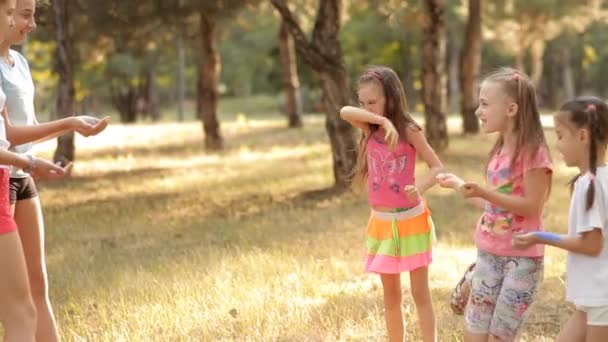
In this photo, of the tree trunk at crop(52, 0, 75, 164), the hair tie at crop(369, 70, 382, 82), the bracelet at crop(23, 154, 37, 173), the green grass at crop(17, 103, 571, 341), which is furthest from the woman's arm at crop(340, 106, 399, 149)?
the tree trunk at crop(52, 0, 75, 164)

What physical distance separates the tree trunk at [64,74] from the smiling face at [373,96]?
10.8 m

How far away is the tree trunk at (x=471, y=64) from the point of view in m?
24.3

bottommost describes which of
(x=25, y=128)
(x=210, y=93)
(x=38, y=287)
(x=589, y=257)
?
(x=210, y=93)

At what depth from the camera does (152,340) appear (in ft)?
20.2

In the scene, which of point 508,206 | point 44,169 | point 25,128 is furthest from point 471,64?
point 44,169

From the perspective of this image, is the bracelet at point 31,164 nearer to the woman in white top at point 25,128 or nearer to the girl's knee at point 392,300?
the woman in white top at point 25,128

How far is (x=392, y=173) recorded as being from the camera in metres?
5.35

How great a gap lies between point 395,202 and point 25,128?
205 centimetres

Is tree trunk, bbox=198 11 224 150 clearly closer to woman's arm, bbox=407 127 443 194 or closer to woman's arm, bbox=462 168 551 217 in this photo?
woman's arm, bbox=407 127 443 194

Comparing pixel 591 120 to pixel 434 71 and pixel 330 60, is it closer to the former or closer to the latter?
pixel 330 60

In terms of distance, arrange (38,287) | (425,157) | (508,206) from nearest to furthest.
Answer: (508,206)
(38,287)
(425,157)

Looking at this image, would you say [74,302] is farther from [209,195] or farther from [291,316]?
[209,195]

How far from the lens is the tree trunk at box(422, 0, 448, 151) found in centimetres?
1842

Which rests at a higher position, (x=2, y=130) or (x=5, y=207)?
(x=2, y=130)
